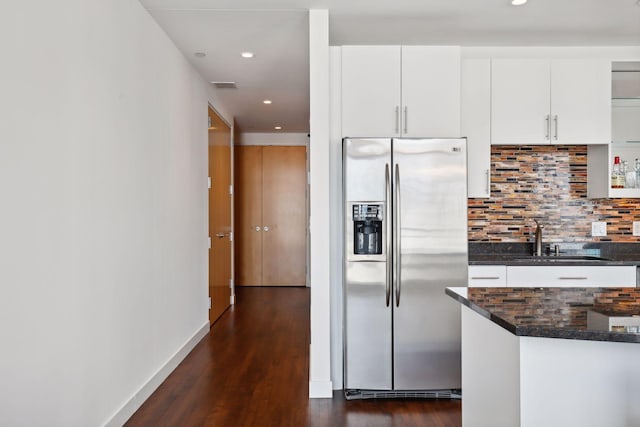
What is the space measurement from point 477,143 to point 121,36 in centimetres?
256

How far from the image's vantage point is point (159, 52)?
3.56 meters

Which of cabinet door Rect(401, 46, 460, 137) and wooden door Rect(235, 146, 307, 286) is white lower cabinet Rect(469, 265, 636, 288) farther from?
wooden door Rect(235, 146, 307, 286)

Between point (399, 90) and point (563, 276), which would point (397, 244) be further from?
point (563, 276)

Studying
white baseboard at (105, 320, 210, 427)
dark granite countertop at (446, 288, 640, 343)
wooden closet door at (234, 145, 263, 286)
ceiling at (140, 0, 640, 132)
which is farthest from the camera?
wooden closet door at (234, 145, 263, 286)

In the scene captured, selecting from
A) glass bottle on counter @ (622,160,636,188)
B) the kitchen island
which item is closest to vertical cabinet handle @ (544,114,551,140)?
glass bottle on counter @ (622,160,636,188)

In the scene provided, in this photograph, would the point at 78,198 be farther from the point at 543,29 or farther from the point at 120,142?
the point at 543,29

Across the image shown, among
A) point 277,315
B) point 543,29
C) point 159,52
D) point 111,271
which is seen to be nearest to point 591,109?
point 543,29

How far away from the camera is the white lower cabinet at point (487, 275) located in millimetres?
3471

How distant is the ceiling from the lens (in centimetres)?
321

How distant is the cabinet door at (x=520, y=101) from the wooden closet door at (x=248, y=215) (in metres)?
5.20

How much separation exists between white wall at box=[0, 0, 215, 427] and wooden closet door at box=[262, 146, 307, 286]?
4.43m

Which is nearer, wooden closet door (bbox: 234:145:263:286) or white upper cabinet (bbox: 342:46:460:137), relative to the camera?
white upper cabinet (bbox: 342:46:460:137)

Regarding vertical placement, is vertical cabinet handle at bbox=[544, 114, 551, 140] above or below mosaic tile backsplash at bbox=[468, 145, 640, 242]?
above

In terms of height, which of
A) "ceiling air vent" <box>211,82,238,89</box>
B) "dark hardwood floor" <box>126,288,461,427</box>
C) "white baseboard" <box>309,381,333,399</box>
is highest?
"ceiling air vent" <box>211,82,238,89</box>
